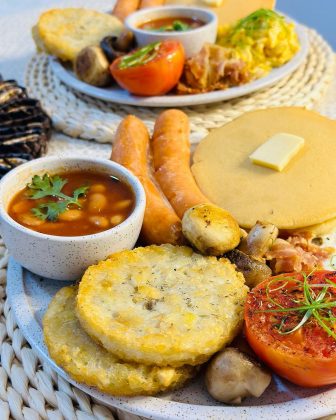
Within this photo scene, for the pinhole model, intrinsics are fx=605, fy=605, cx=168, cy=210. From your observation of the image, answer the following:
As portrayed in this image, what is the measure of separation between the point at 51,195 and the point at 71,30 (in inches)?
98.9

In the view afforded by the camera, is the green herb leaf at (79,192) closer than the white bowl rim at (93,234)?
No

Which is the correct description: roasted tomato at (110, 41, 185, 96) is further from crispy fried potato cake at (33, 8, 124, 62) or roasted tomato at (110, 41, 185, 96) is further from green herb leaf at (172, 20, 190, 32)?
crispy fried potato cake at (33, 8, 124, 62)

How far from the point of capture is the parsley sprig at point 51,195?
249 cm

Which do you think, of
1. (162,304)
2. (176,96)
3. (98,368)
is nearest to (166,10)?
(176,96)

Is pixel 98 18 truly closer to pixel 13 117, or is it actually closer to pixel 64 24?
pixel 64 24

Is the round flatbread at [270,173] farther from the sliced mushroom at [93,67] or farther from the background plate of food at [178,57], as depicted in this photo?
the sliced mushroom at [93,67]

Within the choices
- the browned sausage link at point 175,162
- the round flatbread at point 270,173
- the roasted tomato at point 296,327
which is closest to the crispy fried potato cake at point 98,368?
the roasted tomato at point 296,327

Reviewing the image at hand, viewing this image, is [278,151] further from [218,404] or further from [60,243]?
[218,404]

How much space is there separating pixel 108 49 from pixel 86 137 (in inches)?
29.7

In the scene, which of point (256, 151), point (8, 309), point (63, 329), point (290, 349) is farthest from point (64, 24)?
point (290, 349)

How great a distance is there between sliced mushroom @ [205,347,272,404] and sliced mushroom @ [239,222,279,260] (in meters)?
0.57

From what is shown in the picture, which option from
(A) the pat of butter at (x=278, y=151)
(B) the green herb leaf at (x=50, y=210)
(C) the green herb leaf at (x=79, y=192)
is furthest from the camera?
(A) the pat of butter at (x=278, y=151)

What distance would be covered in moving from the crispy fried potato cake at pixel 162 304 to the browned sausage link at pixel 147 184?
136 mm

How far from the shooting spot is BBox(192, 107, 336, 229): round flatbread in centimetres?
284
